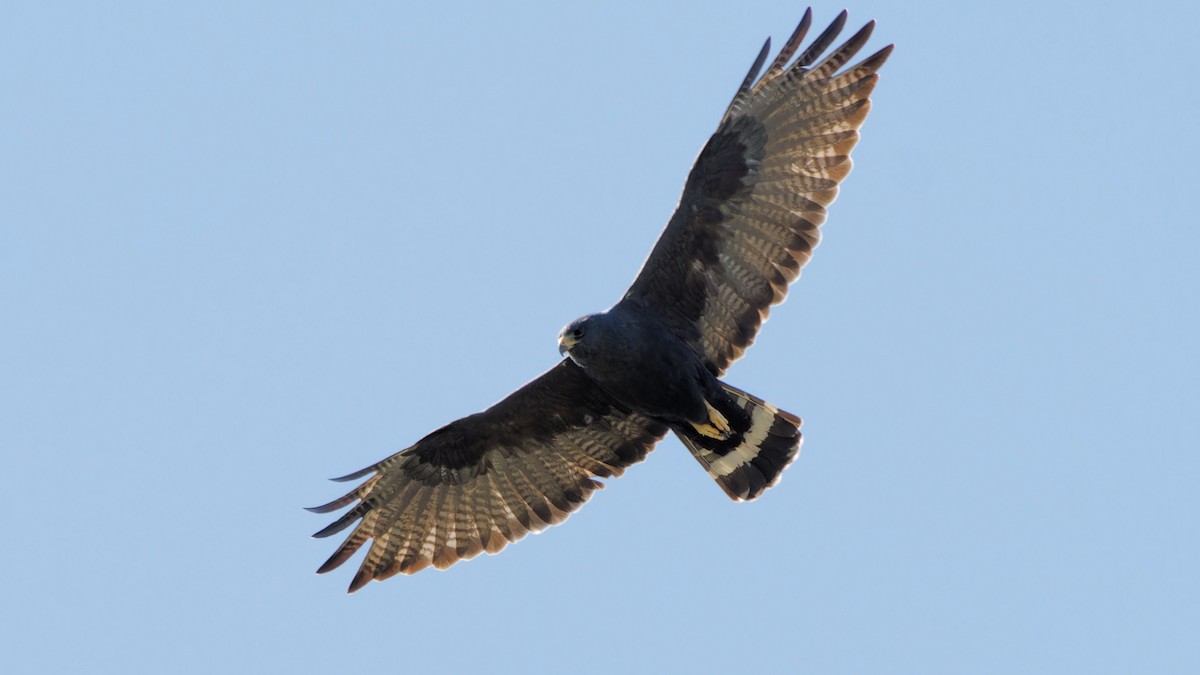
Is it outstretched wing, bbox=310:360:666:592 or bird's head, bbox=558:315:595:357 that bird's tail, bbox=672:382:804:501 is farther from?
bird's head, bbox=558:315:595:357

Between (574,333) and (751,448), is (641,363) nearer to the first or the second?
(574,333)

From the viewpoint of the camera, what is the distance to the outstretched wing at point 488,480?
16.0 metres

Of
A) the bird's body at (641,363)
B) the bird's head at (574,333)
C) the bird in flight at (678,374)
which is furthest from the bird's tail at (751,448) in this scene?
the bird's head at (574,333)

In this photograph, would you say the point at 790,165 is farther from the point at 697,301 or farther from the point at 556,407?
the point at 556,407

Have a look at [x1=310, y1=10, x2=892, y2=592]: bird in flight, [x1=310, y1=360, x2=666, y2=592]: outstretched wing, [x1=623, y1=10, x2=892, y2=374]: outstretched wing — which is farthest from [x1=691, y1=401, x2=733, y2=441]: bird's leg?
[x1=310, y1=360, x2=666, y2=592]: outstretched wing

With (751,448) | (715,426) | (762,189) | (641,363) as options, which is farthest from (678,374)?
(762,189)

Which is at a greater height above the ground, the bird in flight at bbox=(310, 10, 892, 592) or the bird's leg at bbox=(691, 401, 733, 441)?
the bird in flight at bbox=(310, 10, 892, 592)

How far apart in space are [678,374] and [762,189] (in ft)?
5.57

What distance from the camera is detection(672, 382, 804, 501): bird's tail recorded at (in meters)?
15.6

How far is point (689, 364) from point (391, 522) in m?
3.20

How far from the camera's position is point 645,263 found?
1530cm

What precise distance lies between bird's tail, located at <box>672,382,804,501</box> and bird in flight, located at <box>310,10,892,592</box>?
1 centimetres

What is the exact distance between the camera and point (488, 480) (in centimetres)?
1633

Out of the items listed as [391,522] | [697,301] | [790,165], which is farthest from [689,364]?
[391,522]
